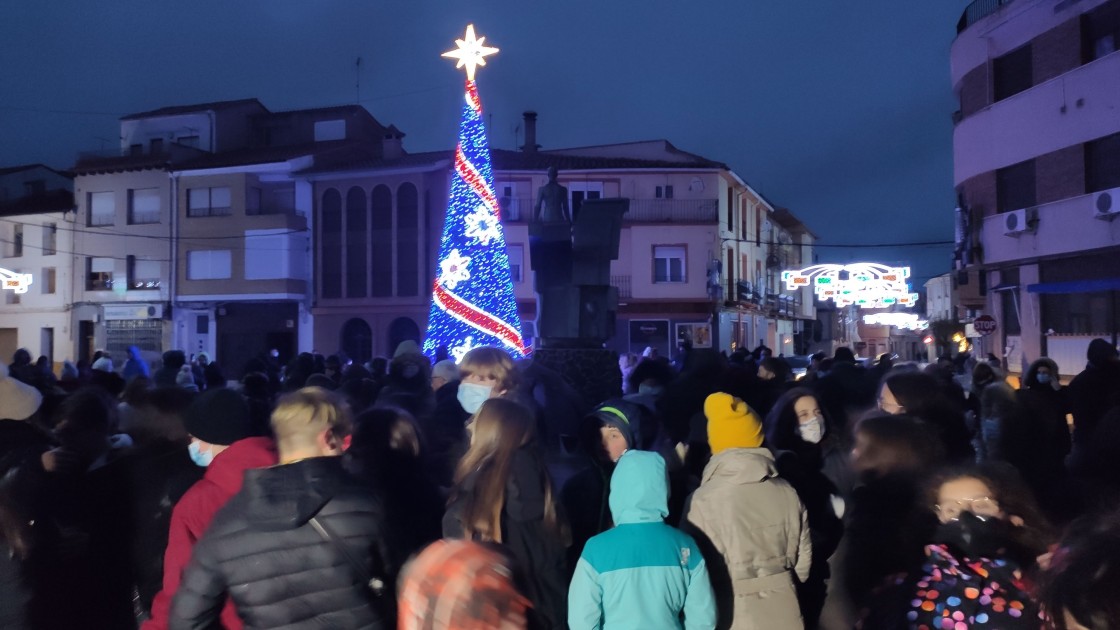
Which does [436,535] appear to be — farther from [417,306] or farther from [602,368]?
[417,306]

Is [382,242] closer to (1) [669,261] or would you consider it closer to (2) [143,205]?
(2) [143,205]

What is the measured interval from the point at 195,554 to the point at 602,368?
9117 millimetres

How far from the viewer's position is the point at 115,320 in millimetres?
33219

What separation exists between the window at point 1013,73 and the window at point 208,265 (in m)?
26.9

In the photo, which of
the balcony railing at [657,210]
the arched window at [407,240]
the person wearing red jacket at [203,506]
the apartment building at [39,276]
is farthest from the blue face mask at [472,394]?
the apartment building at [39,276]

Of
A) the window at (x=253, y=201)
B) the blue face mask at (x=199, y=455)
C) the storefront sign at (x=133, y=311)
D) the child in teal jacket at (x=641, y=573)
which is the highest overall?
the window at (x=253, y=201)

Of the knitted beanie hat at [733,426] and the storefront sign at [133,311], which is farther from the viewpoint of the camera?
the storefront sign at [133,311]

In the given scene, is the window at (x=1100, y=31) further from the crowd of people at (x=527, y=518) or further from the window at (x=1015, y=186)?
the crowd of people at (x=527, y=518)

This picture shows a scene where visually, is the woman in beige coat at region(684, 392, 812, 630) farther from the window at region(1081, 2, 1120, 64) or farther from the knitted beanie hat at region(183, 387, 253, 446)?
the window at region(1081, 2, 1120, 64)

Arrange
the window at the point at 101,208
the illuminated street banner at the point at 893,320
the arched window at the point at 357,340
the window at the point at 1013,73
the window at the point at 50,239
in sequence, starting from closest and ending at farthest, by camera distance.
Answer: the window at the point at 1013,73 → the arched window at the point at 357,340 → the window at the point at 101,208 → the window at the point at 50,239 → the illuminated street banner at the point at 893,320

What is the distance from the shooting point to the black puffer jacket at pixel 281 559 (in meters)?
2.53

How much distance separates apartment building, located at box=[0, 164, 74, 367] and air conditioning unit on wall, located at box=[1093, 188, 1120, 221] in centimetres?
3526

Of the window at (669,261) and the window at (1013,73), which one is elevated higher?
the window at (1013,73)

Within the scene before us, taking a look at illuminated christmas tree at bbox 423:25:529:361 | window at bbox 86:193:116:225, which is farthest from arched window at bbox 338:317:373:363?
illuminated christmas tree at bbox 423:25:529:361
